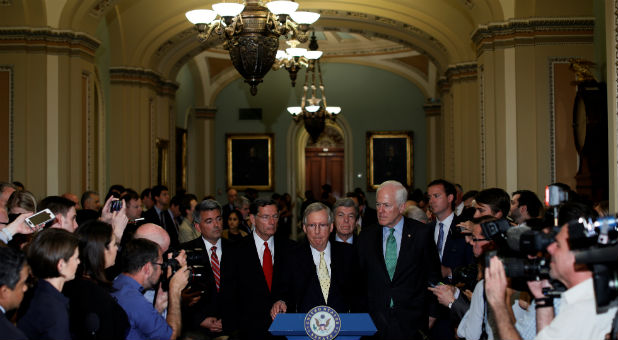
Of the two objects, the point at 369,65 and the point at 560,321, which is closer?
the point at 560,321

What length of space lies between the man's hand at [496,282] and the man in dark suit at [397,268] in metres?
1.74

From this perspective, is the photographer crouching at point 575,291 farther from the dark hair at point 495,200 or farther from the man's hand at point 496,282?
the dark hair at point 495,200

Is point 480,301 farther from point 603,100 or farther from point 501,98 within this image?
point 501,98

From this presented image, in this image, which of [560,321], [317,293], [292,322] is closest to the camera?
[560,321]

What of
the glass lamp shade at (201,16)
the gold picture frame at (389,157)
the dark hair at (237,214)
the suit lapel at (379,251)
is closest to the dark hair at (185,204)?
the dark hair at (237,214)

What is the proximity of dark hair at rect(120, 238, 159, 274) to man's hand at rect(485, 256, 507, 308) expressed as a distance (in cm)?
176

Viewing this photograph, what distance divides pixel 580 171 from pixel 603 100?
37.0 inches

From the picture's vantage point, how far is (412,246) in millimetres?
4926

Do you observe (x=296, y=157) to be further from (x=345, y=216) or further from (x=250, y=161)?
(x=345, y=216)

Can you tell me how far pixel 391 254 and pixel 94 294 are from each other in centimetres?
221

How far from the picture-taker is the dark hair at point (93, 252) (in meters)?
3.65

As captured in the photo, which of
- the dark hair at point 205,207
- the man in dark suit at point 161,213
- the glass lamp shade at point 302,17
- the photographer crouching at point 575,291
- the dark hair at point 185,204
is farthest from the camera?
the man in dark suit at point 161,213

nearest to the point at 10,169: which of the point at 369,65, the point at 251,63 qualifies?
the point at 251,63

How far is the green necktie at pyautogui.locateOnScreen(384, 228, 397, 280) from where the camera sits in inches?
194
